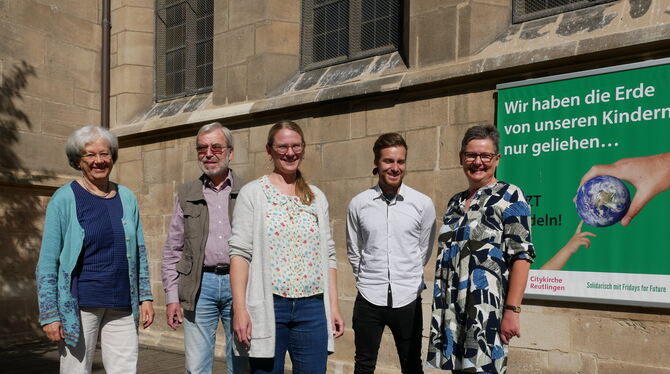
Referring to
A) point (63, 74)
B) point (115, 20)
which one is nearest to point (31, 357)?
point (63, 74)

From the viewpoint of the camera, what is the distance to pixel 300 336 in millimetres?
2930

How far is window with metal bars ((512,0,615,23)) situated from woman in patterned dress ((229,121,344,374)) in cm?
334

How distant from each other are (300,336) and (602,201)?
283 centimetres

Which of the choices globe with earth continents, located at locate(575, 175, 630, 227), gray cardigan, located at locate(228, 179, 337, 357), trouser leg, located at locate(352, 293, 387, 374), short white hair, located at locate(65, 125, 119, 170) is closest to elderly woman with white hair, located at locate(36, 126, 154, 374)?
short white hair, located at locate(65, 125, 119, 170)

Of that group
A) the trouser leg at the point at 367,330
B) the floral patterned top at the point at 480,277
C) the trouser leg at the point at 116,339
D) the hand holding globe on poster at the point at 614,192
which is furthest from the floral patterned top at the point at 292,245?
the hand holding globe on poster at the point at 614,192

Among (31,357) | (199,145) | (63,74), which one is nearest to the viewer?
(199,145)

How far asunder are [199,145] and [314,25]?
14.4 ft

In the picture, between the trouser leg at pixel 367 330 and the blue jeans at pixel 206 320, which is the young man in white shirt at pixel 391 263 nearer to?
the trouser leg at pixel 367 330

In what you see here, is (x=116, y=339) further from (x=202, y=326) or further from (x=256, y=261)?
(x=256, y=261)

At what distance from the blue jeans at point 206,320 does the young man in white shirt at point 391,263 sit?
763 mm

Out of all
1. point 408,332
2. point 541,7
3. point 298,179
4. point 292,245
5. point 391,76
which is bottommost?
point 408,332

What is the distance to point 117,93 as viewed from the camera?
32.3ft

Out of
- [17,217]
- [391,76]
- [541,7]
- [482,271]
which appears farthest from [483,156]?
[17,217]

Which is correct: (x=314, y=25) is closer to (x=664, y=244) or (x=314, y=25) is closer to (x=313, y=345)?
(x=664, y=244)
